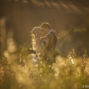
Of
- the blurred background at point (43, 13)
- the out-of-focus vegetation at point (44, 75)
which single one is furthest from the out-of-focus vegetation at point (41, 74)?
the blurred background at point (43, 13)

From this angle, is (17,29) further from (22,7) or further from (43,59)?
(43,59)

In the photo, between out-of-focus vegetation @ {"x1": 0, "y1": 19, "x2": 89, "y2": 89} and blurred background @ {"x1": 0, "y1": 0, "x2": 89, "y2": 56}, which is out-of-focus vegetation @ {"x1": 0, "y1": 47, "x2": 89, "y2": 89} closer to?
out-of-focus vegetation @ {"x1": 0, "y1": 19, "x2": 89, "y2": 89}

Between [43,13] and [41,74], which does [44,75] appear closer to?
[41,74]

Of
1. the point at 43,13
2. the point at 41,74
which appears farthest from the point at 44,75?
the point at 43,13

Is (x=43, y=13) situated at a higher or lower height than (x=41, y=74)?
higher

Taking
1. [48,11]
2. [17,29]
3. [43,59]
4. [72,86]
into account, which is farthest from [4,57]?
[48,11]

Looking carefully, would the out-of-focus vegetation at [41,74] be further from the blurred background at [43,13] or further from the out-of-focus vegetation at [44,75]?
the blurred background at [43,13]

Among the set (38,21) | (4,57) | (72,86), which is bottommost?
(72,86)

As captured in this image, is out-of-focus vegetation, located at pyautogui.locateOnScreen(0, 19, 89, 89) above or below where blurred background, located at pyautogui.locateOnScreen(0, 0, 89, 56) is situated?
below

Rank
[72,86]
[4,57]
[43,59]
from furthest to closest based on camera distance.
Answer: [43,59] < [4,57] < [72,86]

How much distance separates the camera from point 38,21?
13.0m

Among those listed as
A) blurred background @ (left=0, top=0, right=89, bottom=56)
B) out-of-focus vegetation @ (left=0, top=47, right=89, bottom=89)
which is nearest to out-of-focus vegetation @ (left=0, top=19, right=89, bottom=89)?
out-of-focus vegetation @ (left=0, top=47, right=89, bottom=89)

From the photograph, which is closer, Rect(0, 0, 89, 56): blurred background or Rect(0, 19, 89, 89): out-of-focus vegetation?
Rect(0, 19, 89, 89): out-of-focus vegetation

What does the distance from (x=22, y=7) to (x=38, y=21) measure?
106 cm
